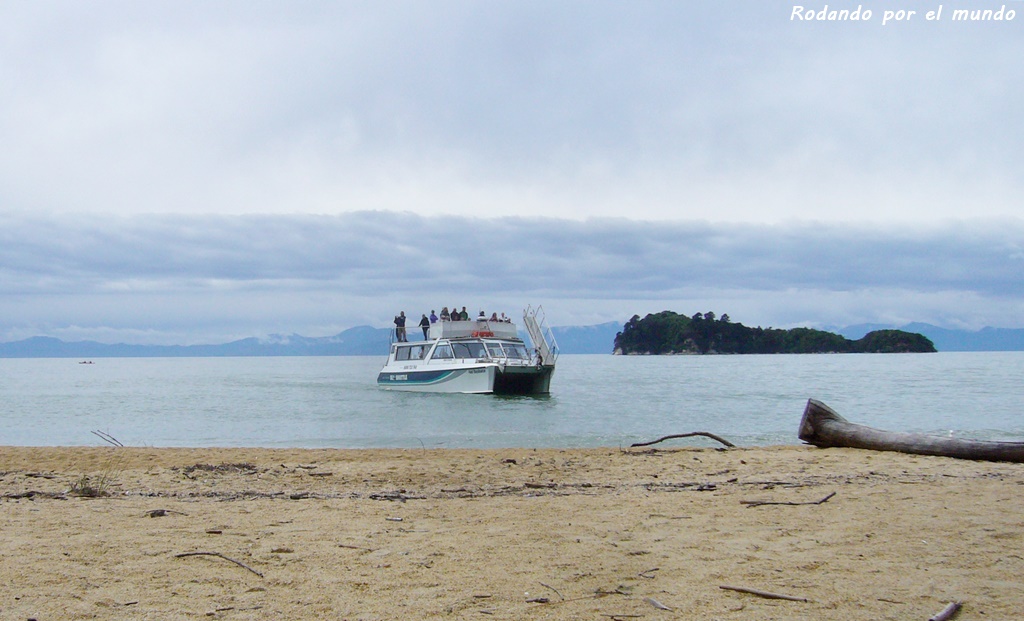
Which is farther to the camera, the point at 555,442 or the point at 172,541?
the point at 555,442

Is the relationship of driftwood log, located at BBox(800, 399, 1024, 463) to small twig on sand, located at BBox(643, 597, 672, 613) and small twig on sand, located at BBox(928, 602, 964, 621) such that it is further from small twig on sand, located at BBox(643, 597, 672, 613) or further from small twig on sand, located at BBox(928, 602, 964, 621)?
small twig on sand, located at BBox(643, 597, 672, 613)

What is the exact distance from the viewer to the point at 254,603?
444 cm

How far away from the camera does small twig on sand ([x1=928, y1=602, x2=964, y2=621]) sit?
404 centimetres

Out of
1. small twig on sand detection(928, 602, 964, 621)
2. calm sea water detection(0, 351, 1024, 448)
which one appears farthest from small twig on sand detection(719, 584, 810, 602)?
calm sea water detection(0, 351, 1024, 448)

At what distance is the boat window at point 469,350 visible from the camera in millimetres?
35500

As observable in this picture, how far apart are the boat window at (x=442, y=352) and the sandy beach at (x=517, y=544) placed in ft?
86.7

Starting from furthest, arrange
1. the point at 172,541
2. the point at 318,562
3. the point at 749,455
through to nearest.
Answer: the point at 749,455
the point at 172,541
the point at 318,562

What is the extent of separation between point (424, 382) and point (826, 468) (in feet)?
92.3

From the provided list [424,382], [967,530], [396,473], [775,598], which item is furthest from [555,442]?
[424,382]

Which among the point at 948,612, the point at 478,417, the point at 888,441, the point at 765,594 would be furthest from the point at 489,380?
the point at 948,612

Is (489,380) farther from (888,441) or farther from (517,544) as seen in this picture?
(517,544)

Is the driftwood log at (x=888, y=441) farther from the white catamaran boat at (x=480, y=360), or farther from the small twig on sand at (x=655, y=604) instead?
the white catamaran boat at (x=480, y=360)

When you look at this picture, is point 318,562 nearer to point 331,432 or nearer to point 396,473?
point 396,473

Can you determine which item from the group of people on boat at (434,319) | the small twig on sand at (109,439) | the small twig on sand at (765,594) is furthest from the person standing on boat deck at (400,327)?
the small twig on sand at (765,594)
